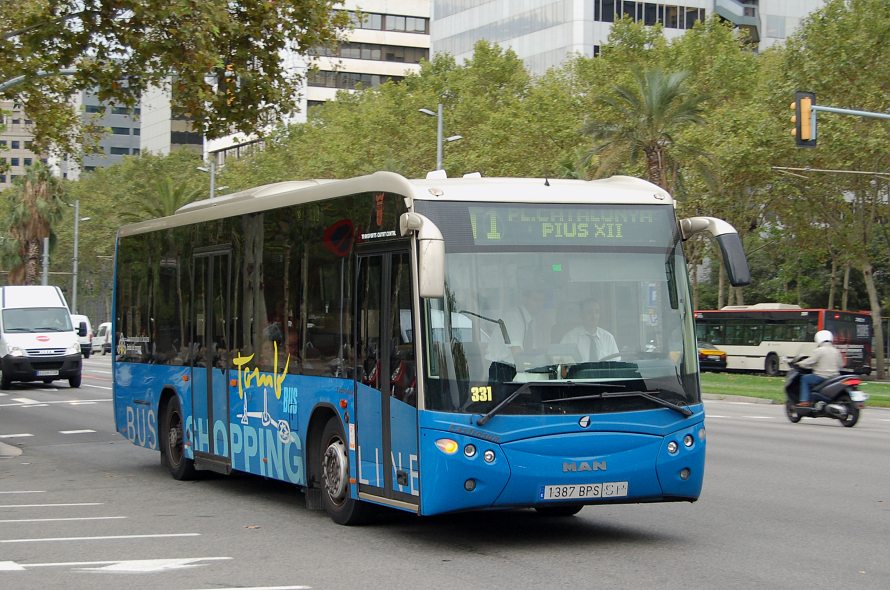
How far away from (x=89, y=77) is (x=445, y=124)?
45.9m

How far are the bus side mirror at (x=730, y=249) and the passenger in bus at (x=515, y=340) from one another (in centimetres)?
142

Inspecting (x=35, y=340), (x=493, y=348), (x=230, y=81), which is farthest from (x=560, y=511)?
(x=35, y=340)

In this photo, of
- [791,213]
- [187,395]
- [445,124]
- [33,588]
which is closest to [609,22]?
[445,124]

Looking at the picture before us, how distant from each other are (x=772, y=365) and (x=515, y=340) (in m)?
48.8

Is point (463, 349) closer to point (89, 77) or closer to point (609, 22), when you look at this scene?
point (89, 77)

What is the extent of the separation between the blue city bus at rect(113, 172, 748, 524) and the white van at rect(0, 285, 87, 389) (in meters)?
28.0

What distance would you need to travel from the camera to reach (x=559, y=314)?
986 centimetres

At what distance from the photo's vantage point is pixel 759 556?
9406mm

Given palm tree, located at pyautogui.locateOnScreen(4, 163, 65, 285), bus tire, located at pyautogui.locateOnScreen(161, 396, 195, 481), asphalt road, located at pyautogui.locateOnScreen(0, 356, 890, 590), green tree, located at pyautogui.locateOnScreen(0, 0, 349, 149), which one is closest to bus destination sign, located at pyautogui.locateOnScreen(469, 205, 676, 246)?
asphalt road, located at pyautogui.locateOnScreen(0, 356, 890, 590)

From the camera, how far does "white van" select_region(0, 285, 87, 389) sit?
126 feet

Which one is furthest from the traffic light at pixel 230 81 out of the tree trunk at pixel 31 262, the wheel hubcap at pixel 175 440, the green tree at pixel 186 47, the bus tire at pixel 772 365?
the tree trunk at pixel 31 262

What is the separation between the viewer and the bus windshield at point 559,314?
963 centimetres

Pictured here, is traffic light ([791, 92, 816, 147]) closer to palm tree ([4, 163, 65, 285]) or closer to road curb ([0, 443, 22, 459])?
road curb ([0, 443, 22, 459])

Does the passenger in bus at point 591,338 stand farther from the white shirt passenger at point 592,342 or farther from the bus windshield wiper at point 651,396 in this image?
the bus windshield wiper at point 651,396
